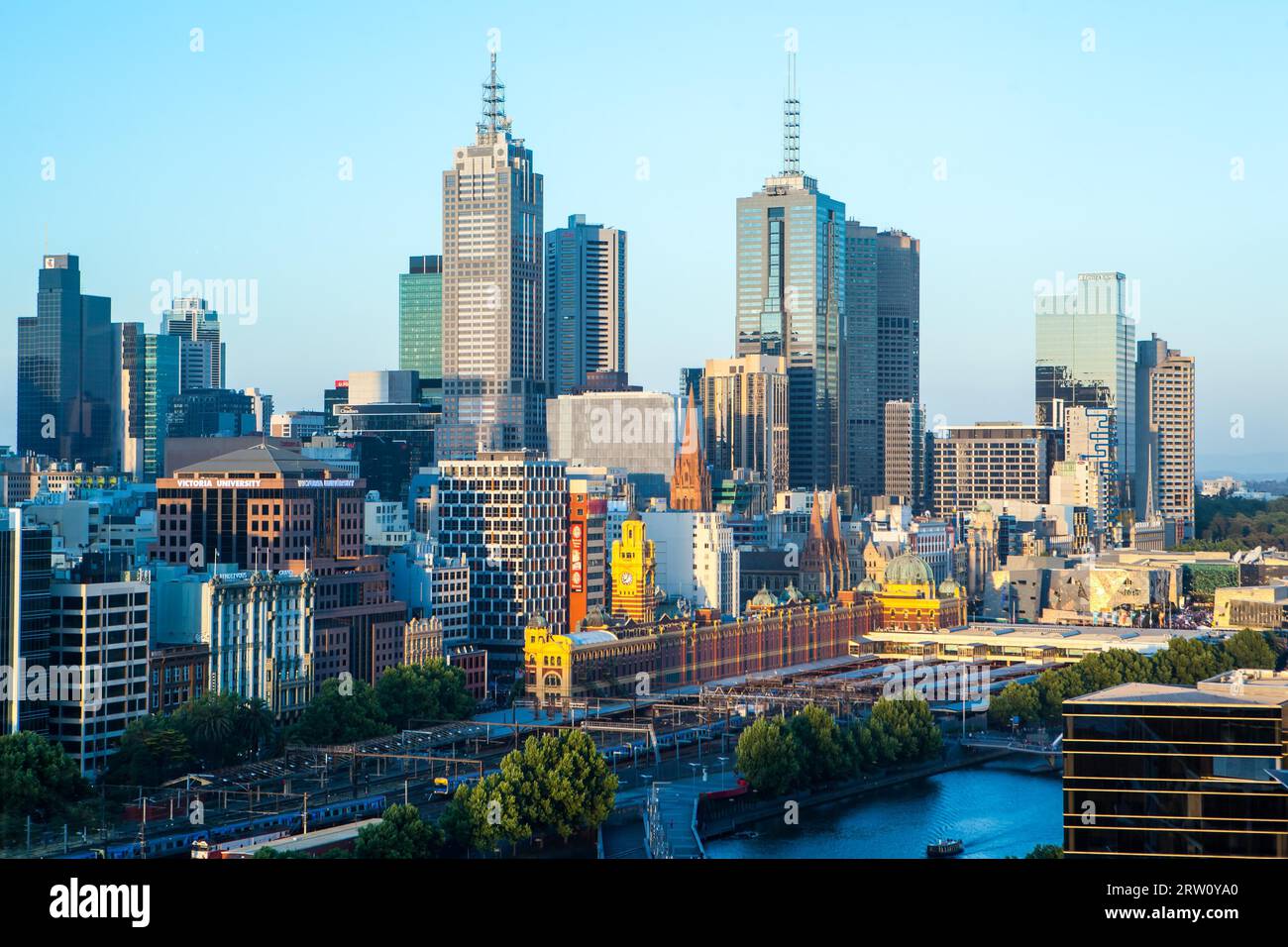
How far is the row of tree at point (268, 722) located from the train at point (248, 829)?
338 cm

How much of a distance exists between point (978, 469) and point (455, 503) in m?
51.7

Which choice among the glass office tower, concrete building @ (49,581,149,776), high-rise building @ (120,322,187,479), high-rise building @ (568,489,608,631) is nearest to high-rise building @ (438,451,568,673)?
high-rise building @ (568,489,608,631)

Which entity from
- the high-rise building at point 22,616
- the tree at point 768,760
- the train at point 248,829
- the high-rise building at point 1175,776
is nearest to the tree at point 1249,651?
the tree at point 768,760

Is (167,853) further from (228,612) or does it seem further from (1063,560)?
(1063,560)

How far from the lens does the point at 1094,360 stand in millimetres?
113812

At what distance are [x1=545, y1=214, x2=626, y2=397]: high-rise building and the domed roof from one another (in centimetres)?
5377

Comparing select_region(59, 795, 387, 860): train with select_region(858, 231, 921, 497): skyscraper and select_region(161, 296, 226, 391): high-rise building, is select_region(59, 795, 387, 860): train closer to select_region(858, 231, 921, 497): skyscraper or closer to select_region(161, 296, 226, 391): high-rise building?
select_region(161, 296, 226, 391): high-rise building

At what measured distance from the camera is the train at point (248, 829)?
2508 centimetres

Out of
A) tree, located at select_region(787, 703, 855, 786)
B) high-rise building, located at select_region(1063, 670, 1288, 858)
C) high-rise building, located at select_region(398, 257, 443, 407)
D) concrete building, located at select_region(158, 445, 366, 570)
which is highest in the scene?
high-rise building, located at select_region(398, 257, 443, 407)

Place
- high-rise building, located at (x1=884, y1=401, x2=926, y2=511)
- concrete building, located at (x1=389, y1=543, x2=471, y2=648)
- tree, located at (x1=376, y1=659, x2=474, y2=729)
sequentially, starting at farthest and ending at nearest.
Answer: high-rise building, located at (x1=884, y1=401, x2=926, y2=511) < concrete building, located at (x1=389, y1=543, x2=471, y2=648) < tree, located at (x1=376, y1=659, x2=474, y2=729)

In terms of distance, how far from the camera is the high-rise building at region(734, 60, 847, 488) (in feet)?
345
